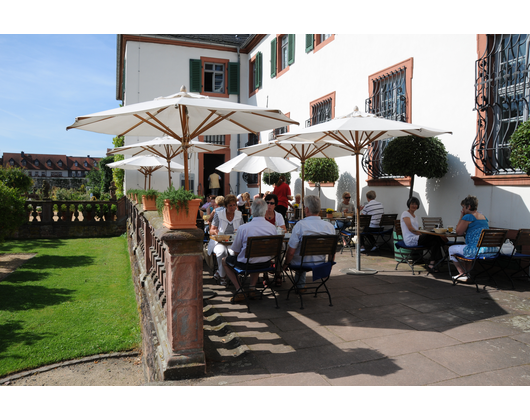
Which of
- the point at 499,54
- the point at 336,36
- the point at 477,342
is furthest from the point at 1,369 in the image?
the point at 336,36

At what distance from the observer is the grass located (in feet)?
18.5

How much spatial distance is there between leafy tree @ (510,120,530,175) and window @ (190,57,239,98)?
16546 millimetres

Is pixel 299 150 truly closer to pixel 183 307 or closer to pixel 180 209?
pixel 180 209

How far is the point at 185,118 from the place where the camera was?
4.87 m

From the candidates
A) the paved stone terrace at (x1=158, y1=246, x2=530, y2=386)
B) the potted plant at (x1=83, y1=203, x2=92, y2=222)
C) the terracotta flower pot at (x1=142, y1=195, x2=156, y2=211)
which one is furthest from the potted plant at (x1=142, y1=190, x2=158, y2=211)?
the potted plant at (x1=83, y1=203, x2=92, y2=222)

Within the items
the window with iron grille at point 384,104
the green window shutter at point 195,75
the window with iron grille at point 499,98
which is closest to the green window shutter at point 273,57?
the green window shutter at point 195,75

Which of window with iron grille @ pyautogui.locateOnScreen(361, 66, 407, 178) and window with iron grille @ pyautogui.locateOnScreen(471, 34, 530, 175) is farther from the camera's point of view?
window with iron grille @ pyautogui.locateOnScreen(361, 66, 407, 178)

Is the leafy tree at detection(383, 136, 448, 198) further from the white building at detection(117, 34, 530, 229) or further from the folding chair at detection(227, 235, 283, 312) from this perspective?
the folding chair at detection(227, 235, 283, 312)

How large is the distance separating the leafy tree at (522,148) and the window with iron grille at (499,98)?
48.0 inches

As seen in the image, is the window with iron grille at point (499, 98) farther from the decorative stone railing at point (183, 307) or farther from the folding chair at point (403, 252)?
the decorative stone railing at point (183, 307)

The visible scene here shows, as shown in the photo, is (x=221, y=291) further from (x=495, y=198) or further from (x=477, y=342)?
(x=495, y=198)

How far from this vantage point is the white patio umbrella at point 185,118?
14.3 feet

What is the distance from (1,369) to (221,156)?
1797 cm

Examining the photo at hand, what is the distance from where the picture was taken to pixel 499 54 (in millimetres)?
7293
